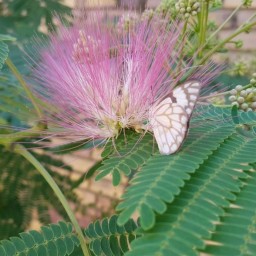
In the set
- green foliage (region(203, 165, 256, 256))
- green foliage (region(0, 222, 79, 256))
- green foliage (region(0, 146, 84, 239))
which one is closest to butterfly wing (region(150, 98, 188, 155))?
green foliage (region(203, 165, 256, 256))

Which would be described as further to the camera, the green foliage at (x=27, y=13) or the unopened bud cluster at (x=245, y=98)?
the green foliage at (x=27, y=13)

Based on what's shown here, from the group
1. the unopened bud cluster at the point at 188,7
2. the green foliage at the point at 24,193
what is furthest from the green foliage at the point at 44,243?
the green foliage at the point at 24,193

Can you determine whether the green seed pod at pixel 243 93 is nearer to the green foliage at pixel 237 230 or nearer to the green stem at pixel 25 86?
the green foliage at pixel 237 230

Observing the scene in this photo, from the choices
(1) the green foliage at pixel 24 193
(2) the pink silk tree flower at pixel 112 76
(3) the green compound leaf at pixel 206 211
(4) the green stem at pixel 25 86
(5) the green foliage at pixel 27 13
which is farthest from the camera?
(5) the green foliage at pixel 27 13

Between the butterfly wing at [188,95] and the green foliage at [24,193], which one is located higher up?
the butterfly wing at [188,95]

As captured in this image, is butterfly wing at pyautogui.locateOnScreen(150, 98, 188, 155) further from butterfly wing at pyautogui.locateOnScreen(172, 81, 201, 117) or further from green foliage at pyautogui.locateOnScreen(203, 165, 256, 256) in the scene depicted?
green foliage at pyautogui.locateOnScreen(203, 165, 256, 256)

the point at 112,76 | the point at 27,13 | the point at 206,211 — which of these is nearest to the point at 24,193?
the point at 27,13

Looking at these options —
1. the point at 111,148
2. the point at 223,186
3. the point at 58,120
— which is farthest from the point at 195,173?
the point at 58,120

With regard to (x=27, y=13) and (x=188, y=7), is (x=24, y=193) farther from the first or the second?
(x=188, y=7)
